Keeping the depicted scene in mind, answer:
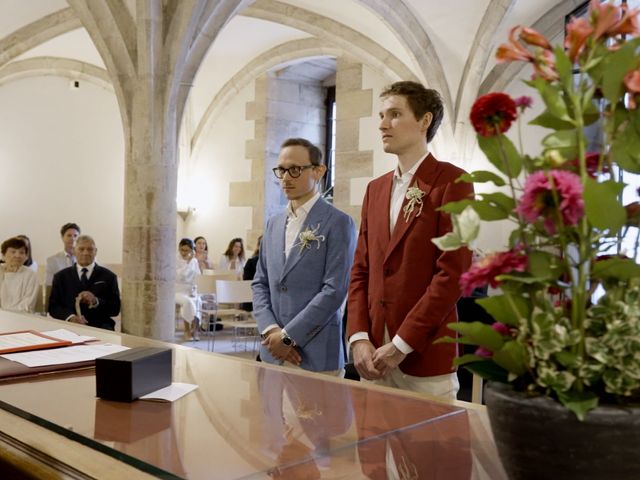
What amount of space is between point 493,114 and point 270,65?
10850mm

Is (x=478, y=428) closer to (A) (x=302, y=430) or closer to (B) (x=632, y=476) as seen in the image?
(A) (x=302, y=430)

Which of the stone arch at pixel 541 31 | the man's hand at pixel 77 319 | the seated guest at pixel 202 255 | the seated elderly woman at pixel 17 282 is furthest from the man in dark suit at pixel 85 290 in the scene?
the stone arch at pixel 541 31

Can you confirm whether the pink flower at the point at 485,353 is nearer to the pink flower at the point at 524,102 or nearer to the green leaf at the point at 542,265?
the green leaf at the point at 542,265

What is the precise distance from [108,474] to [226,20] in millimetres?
6466

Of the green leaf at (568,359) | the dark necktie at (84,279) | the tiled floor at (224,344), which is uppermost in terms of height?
the green leaf at (568,359)

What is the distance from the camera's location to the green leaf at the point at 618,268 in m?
0.84

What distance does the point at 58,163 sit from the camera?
1251 cm

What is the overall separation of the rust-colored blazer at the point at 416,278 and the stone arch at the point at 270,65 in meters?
7.97

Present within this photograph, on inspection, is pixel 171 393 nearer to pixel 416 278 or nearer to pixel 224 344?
pixel 416 278

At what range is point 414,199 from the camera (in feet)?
7.07

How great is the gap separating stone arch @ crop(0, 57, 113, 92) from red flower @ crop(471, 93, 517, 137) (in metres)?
12.0

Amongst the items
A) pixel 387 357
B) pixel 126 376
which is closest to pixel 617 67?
pixel 126 376

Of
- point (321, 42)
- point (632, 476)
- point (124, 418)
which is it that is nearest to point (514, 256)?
point (632, 476)

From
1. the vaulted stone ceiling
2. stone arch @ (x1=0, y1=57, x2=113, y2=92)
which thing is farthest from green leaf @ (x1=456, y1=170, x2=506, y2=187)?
stone arch @ (x1=0, y1=57, x2=113, y2=92)
